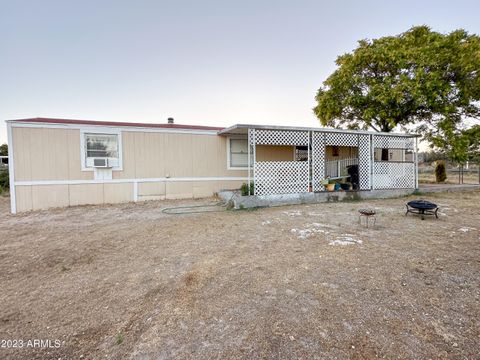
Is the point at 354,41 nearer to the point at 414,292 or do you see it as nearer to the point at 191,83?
the point at 191,83

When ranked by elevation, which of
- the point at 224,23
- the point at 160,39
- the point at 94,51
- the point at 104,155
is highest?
the point at 224,23

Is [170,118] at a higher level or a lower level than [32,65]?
lower

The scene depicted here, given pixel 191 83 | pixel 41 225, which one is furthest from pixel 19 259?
pixel 191 83

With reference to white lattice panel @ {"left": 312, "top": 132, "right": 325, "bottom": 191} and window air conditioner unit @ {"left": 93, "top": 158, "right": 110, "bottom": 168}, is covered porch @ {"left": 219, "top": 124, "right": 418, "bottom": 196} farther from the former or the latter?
window air conditioner unit @ {"left": 93, "top": 158, "right": 110, "bottom": 168}

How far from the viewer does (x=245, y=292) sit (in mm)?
2439

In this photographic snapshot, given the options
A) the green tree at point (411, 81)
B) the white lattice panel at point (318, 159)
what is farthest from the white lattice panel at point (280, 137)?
the green tree at point (411, 81)

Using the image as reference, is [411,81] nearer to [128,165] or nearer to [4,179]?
A: [128,165]

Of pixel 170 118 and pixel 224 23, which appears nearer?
pixel 224 23

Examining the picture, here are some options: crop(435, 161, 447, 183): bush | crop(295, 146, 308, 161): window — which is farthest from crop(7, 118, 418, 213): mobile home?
crop(435, 161, 447, 183): bush

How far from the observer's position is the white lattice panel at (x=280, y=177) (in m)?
7.52

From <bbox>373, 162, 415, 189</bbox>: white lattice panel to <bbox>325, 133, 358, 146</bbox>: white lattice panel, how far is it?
1408 mm

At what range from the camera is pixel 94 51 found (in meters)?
8.80

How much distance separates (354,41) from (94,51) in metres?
12.0

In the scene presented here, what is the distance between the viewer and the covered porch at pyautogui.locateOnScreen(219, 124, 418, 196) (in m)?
A: 7.59
